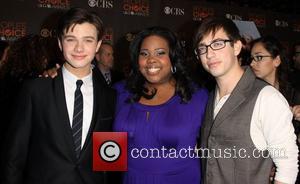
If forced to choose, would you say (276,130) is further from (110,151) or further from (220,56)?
(110,151)

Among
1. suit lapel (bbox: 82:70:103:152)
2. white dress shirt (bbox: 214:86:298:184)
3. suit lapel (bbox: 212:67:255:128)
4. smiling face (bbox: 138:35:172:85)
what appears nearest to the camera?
white dress shirt (bbox: 214:86:298:184)

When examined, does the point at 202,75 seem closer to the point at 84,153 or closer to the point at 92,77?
the point at 92,77

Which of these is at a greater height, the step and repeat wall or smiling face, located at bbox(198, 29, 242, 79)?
Result: the step and repeat wall

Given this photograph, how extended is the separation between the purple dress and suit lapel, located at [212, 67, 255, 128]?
1.19ft

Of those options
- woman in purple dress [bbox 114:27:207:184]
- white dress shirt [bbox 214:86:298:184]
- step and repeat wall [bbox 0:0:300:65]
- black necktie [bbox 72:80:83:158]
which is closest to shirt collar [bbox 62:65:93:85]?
black necktie [bbox 72:80:83:158]

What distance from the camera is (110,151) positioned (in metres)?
1.94

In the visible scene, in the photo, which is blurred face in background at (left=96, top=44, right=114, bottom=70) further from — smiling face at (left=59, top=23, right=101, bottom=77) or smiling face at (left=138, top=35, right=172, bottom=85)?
smiling face at (left=59, top=23, right=101, bottom=77)

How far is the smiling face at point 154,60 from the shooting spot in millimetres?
2350

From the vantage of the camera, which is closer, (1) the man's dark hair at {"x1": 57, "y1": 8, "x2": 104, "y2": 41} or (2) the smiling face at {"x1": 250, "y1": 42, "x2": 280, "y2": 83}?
(1) the man's dark hair at {"x1": 57, "y1": 8, "x2": 104, "y2": 41}

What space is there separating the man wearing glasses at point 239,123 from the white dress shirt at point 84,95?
0.71 meters

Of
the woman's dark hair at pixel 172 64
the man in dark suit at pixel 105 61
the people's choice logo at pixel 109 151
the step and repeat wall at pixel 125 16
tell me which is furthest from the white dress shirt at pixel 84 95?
the step and repeat wall at pixel 125 16

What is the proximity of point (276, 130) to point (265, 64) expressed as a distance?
1595 mm

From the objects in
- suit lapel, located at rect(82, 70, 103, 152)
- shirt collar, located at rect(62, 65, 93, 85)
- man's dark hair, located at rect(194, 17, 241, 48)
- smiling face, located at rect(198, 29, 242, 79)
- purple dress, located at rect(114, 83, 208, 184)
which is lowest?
purple dress, located at rect(114, 83, 208, 184)

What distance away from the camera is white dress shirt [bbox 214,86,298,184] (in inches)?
68.6
